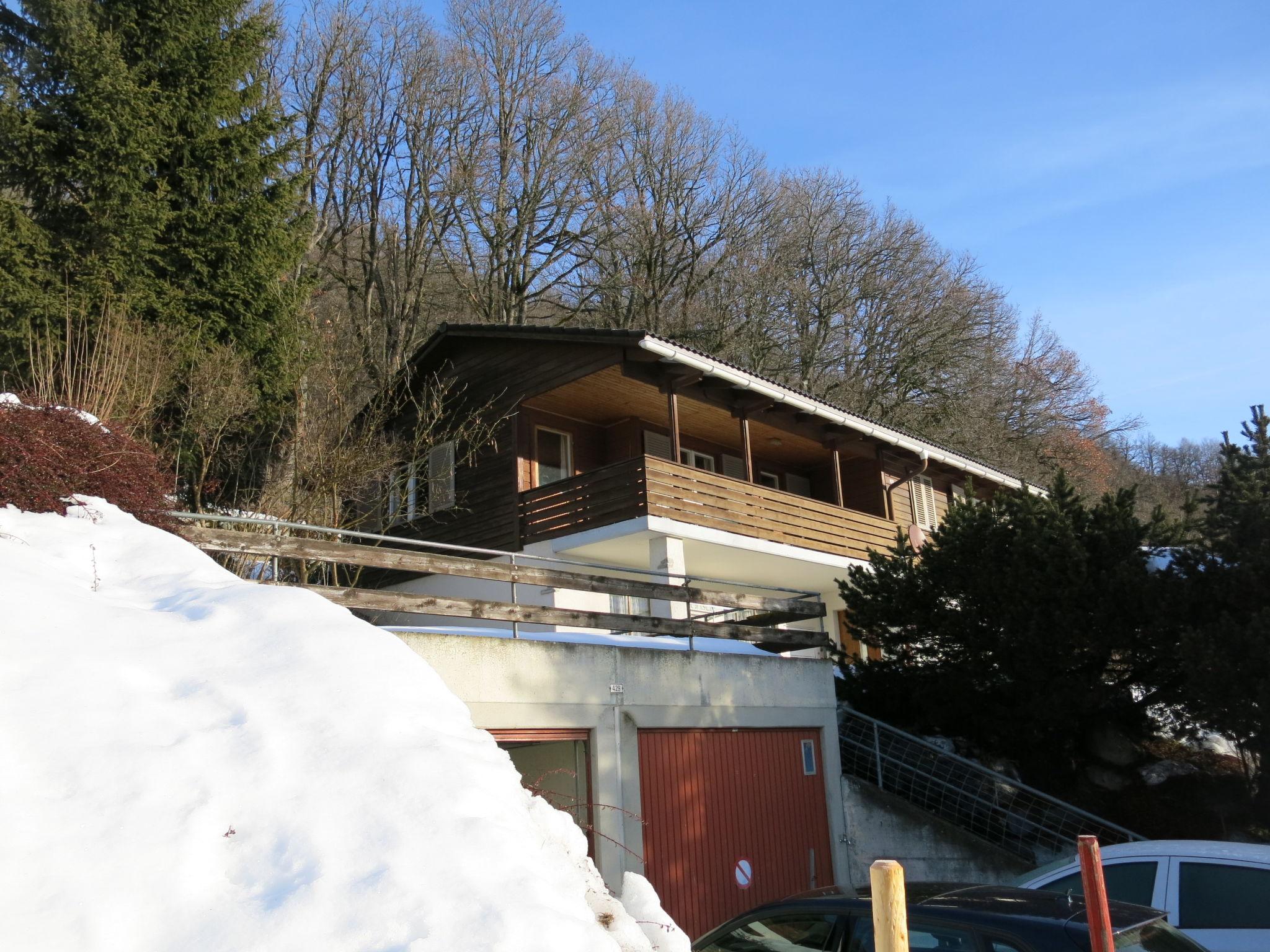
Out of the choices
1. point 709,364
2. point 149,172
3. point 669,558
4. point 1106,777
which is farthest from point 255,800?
point 709,364

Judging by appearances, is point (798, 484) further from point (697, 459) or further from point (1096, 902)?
Answer: point (1096, 902)

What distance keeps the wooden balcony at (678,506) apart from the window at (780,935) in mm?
10950

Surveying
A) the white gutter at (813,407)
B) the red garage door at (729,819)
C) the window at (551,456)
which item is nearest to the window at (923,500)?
the white gutter at (813,407)

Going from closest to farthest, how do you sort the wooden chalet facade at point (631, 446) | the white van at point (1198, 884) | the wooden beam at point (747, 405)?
1. the white van at point (1198, 884)
2. the wooden chalet facade at point (631, 446)
3. the wooden beam at point (747, 405)

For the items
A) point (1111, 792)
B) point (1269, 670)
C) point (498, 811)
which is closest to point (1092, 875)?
point (498, 811)

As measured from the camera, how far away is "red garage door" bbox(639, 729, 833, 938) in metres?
10.6

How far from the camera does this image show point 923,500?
26859mm

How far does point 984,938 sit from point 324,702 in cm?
339

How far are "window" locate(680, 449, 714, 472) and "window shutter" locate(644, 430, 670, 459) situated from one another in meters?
0.49

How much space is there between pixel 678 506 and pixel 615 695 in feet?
26.0

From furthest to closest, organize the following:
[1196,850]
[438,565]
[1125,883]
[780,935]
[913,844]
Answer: [913,844], [438,565], [1125,883], [1196,850], [780,935]

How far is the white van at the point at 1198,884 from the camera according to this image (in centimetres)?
683

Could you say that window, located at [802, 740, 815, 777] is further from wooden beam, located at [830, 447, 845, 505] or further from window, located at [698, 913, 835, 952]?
wooden beam, located at [830, 447, 845, 505]

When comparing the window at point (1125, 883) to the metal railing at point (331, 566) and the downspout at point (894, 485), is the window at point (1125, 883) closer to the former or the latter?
the metal railing at point (331, 566)
